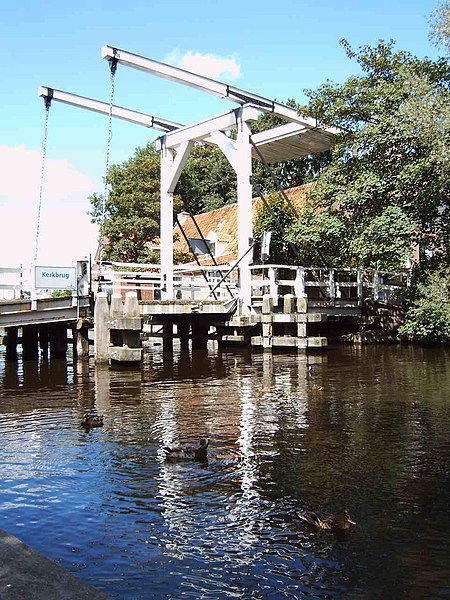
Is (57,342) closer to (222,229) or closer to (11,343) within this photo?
(11,343)

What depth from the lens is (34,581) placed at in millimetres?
3154

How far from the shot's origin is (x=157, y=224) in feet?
114

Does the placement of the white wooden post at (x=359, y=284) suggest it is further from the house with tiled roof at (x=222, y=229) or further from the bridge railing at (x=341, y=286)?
the house with tiled roof at (x=222, y=229)

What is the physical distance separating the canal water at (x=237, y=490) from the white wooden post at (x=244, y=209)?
7.83m

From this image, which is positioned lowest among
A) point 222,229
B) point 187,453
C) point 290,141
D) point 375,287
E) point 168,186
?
point 187,453

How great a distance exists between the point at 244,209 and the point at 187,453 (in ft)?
45.3

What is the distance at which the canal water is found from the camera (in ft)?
15.0

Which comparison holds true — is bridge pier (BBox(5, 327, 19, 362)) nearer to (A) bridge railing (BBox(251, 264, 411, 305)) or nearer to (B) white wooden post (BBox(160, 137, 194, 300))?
(B) white wooden post (BBox(160, 137, 194, 300))

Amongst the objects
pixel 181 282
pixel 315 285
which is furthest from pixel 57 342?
pixel 315 285

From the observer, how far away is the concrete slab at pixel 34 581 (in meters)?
3.03

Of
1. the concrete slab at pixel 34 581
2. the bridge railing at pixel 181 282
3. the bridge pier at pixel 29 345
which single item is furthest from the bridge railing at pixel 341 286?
the concrete slab at pixel 34 581

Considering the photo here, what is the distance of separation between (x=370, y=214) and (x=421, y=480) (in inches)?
690

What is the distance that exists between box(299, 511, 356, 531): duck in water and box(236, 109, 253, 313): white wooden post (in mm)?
15114

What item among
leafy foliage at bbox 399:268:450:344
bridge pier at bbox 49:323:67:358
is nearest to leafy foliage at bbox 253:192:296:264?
leafy foliage at bbox 399:268:450:344
